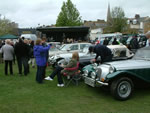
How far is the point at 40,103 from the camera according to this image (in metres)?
5.05

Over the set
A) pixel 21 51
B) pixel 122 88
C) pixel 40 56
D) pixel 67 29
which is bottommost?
pixel 122 88

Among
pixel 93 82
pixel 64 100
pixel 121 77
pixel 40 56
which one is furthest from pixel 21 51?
pixel 121 77

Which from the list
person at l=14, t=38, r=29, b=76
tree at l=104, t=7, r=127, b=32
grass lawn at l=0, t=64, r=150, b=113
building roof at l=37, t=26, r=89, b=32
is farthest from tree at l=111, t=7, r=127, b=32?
Answer: grass lawn at l=0, t=64, r=150, b=113

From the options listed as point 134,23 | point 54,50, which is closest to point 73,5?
point 54,50

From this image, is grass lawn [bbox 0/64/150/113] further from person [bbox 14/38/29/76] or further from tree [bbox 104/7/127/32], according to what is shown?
tree [bbox 104/7/127/32]

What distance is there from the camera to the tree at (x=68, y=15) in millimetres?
34000

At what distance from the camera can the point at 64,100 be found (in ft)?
17.5

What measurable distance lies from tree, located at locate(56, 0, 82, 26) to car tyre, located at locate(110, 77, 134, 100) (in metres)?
29.4

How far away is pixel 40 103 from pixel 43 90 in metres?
1.32

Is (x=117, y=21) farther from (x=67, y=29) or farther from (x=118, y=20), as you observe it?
(x=67, y=29)

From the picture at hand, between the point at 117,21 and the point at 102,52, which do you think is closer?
the point at 102,52

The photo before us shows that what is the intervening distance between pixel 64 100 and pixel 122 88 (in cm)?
175

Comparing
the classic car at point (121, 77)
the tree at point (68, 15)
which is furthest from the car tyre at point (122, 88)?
the tree at point (68, 15)

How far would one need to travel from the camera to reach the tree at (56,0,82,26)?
34000 mm
